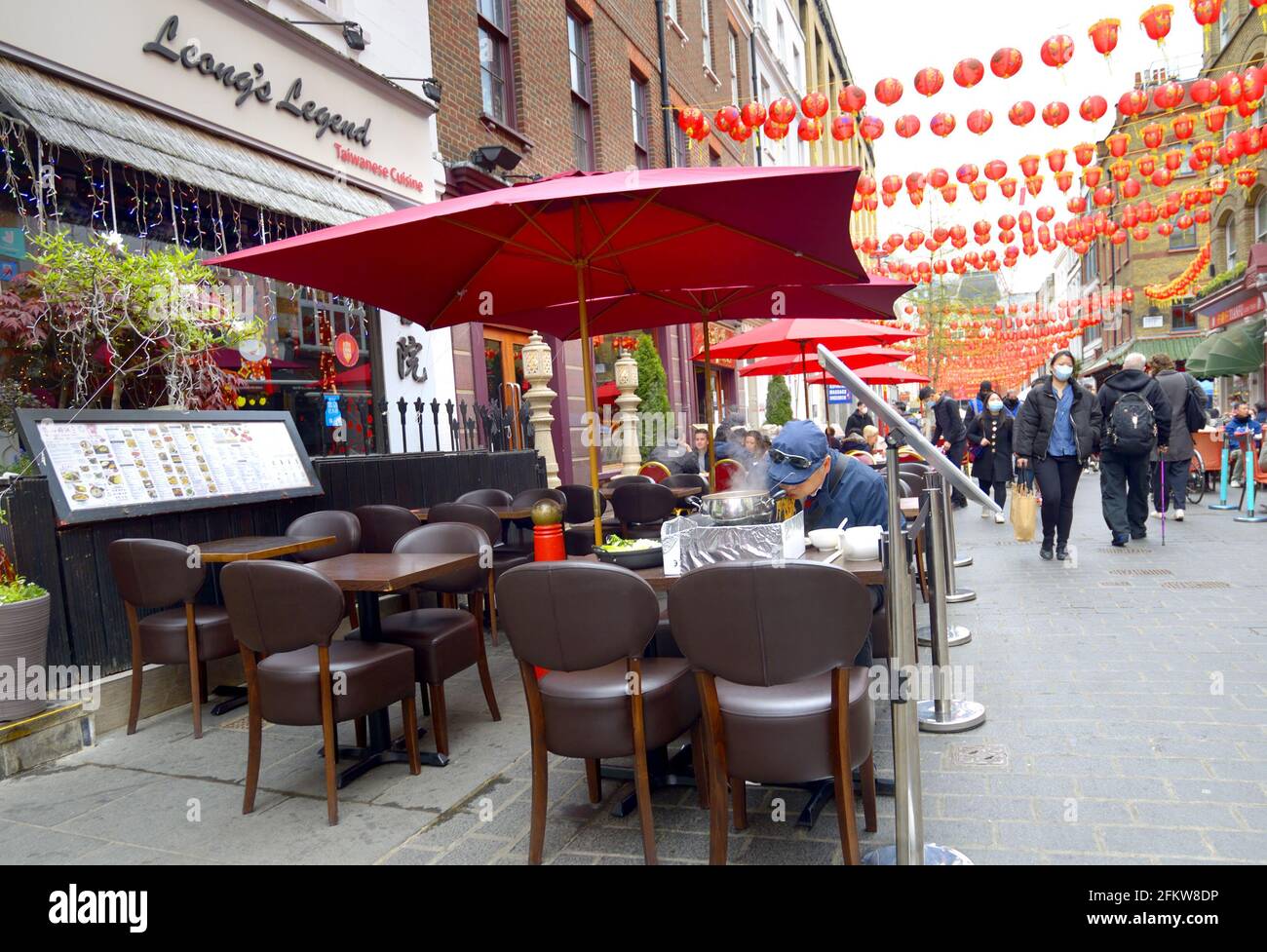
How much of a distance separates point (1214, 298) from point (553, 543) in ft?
87.7

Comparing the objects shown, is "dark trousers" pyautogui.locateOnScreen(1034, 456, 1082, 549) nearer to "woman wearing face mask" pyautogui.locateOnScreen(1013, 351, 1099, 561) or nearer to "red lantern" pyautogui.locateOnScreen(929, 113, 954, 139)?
"woman wearing face mask" pyautogui.locateOnScreen(1013, 351, 1099, 561)

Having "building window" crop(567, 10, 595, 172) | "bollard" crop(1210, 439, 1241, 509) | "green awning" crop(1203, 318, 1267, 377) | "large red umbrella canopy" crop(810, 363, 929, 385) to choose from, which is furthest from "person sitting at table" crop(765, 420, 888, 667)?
"green awning" crop(1203, 318, 1267, 377)


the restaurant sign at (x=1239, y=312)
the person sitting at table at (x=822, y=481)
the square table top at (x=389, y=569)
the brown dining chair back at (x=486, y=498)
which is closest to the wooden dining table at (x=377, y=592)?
the square table top at (x=389, y=569)

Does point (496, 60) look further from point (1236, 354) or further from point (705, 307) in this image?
point (1236, 354)

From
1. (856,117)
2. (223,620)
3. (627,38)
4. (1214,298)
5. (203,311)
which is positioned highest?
(627,38)

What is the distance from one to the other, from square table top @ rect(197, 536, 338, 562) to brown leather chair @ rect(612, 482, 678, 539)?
2.40 meters

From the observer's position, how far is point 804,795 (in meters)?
3.44

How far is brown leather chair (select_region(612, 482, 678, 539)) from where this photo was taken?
6805 millimetres

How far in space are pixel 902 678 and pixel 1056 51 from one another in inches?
415

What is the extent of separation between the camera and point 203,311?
18.4ft

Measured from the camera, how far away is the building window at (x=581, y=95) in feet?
43.6

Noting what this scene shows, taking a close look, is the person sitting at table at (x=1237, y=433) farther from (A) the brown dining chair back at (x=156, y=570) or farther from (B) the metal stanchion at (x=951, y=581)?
(A) the brown dining chair back at (x=156, y=570)
